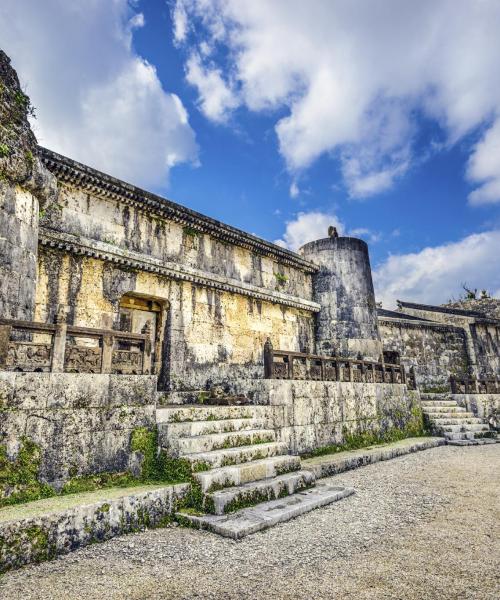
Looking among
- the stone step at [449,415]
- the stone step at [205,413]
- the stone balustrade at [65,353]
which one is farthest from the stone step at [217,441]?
the stone step at [449,415]

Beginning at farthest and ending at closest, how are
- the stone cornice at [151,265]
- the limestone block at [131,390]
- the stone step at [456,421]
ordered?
the stone step at [456,421] → the stone cornice at [151,265] → the limestone block at [131,390]

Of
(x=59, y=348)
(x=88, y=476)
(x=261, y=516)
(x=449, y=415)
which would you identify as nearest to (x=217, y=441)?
(x=261, y=516)

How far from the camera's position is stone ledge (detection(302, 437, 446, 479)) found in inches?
304

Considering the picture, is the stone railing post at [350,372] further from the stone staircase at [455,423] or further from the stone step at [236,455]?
the stone step at [236,455]

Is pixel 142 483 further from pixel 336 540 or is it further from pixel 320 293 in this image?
pixel 320 293

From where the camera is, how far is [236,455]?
5.86m

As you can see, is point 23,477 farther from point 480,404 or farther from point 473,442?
point 480,404

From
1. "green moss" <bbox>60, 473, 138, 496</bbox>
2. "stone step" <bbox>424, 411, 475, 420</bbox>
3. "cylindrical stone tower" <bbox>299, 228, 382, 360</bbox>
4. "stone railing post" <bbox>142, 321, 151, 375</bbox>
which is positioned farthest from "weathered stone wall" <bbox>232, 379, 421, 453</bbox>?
"green moss" <bbox>60, 473, 138, 496</bbox>

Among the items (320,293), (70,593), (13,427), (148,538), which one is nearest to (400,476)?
(148,538)

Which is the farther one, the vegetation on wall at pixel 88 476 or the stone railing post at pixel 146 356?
the stone railing post at pixel 146 356

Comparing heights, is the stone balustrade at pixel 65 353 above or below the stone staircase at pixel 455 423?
above

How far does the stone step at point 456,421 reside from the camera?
13430 mm

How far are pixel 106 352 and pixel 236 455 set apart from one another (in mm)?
2657

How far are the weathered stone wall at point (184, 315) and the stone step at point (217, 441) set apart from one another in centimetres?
397
